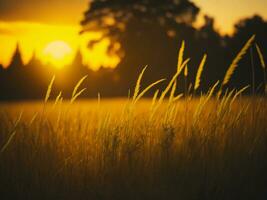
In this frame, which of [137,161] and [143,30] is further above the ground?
[143,30]

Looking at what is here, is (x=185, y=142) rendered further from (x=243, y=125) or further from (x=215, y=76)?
(x=215, y=76)

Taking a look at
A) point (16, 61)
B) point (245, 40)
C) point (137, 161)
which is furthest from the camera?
point (16, 61)

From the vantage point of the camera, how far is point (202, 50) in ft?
66.5

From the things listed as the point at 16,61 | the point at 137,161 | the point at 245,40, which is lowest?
the point at 137,161

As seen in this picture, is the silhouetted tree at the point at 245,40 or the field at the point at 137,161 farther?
the silhouetted tree at the point at 245,40

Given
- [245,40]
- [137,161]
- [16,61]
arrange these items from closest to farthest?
1. [137,161]
2. [245,40]
3. [16,61]

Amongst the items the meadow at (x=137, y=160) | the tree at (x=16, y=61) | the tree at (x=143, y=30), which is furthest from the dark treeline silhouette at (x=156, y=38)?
the tree at (x=16, y=61)

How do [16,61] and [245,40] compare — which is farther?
[16,61]

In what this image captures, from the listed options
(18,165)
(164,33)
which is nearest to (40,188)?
(18,165)

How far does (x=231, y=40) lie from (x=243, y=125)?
18.8 m

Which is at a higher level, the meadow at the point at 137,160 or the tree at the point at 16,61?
the tree at the point at 16,61

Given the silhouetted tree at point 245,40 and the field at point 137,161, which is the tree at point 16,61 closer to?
the silhouetted tree at point 245,40

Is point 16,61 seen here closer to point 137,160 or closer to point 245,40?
point 245,40

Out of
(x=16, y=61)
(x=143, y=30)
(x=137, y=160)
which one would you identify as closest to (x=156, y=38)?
(x=143, y=30)
